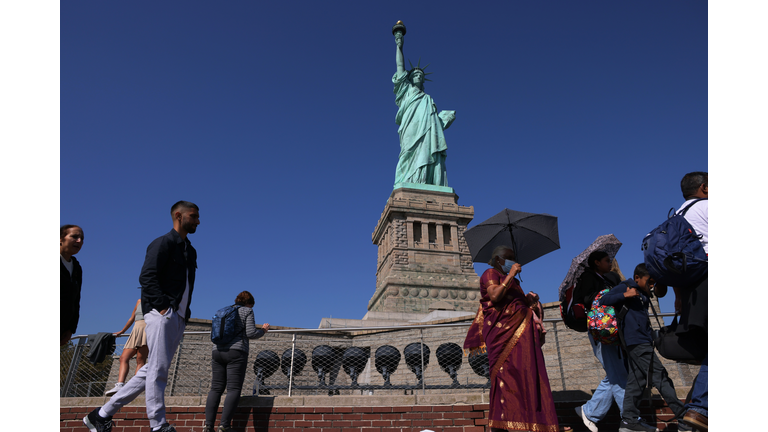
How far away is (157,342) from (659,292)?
162 inches

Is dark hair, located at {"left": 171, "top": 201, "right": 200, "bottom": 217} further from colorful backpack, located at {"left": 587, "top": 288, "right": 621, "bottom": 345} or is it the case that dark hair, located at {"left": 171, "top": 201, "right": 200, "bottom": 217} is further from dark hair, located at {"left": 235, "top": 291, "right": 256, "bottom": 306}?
colorful backpack, located at {"left": 587, "top": 288, "right": 621, "bottom": 345}

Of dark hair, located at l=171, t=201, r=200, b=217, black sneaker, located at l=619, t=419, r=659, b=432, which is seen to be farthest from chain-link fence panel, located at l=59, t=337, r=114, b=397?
black sneaker, located at l=619, t=419, r=659, b=432

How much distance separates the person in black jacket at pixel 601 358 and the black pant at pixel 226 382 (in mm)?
3727

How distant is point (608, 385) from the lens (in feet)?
15.2

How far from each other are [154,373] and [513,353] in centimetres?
306

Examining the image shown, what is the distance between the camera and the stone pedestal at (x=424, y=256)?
2339 cm

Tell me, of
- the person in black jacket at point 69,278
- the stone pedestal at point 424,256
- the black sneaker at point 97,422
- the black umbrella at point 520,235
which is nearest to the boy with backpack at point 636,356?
the black umbrella at point 520,235

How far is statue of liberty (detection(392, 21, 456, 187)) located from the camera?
94.1ft

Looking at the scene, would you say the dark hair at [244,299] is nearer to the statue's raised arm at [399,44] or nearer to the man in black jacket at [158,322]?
the man in black jacket at [158,322]

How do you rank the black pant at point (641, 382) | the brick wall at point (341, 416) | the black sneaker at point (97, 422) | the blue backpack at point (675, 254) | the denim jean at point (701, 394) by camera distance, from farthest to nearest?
the brick wall at point (341, 416) < the black pant at point (641, 382) < the black sneaker at point (97, 422) < the blue backpack at point (675, 254) < the denim jean at point (701, 394)

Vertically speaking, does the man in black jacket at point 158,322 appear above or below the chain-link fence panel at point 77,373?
above

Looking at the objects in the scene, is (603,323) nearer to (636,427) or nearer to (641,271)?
(641,271)

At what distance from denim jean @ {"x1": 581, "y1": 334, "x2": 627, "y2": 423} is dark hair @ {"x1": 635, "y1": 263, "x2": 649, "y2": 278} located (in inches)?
29.9

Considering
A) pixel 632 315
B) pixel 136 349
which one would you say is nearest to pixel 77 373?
pixel 136 349
